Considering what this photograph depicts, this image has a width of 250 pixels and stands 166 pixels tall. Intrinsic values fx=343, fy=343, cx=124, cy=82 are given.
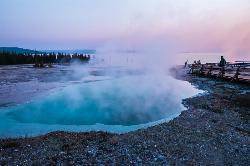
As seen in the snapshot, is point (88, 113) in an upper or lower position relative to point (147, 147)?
→ lower

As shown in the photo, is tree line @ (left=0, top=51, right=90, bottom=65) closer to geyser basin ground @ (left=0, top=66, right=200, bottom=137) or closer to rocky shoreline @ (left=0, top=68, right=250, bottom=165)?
geyser basin ground @ (left=0, top=66, right=200, bottom=137)

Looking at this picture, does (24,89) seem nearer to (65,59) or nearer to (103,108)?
(103,108)

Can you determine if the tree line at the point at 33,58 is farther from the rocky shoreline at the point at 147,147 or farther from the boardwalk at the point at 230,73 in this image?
the rocky shoreline at the point at 147,147

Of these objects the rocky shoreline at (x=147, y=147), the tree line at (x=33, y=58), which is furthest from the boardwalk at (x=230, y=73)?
the tree line at (x=33, y=58)

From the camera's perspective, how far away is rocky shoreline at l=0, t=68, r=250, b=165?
36.2 ft

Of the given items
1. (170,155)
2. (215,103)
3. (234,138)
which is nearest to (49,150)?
(170,155)

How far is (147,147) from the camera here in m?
12.1

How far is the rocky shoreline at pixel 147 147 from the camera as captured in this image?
11023 millimetres

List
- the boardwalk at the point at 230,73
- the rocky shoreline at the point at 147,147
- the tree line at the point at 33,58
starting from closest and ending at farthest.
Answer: the rocky shoreline at the point at 147,147
the boardwalk at the point at 230,73
the tree line at the point at 33,58

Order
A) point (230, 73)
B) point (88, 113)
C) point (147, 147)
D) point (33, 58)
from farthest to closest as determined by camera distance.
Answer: point (33, 58) < point (230, 73) < point (88, 113) < point (147, 147)

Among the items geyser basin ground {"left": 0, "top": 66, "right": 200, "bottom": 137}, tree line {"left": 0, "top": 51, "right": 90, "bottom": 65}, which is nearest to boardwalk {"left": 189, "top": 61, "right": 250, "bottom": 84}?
geyser basin ground {"left": 0, "top": 66, "right": 200, "bottom": 137}

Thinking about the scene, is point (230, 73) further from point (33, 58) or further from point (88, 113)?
point (33, 58)

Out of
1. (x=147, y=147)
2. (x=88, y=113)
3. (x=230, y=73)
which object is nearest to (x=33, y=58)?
(x=230, y=73)

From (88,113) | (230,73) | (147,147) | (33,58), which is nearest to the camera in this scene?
(147,147)
